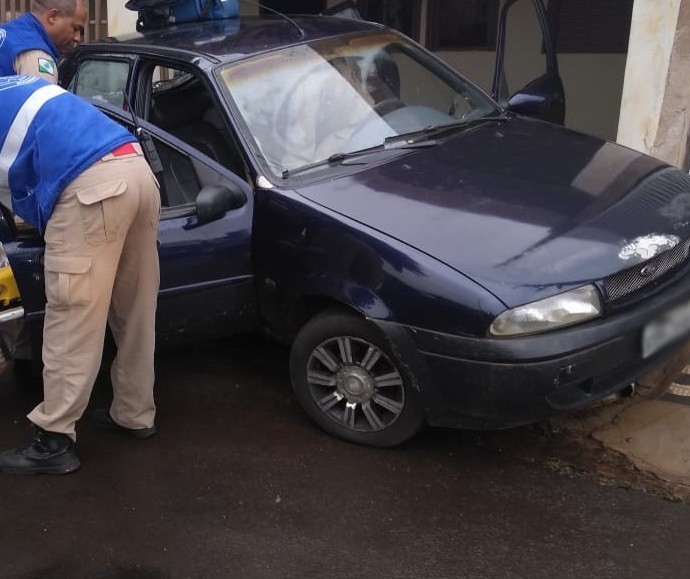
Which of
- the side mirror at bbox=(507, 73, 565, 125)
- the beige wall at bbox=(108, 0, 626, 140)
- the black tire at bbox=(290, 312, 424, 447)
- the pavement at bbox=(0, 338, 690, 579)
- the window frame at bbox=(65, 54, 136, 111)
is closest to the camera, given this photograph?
the pavement at bbox=(0, 338, 690, 579)

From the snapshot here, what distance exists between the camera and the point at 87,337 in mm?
3268

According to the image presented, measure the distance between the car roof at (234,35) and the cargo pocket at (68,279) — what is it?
134 centimetres

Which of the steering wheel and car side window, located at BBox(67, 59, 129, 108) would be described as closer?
the steering wheel

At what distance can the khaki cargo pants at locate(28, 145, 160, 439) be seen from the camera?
3125mm

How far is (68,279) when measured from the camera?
10.4ft

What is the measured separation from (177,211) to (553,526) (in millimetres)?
2087

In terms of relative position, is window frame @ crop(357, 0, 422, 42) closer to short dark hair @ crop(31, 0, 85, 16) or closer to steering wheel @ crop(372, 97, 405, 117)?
steering wheel @ crop(372, 97, 405, 117)

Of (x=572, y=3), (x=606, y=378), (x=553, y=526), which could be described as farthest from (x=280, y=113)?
(x=572, y=3)

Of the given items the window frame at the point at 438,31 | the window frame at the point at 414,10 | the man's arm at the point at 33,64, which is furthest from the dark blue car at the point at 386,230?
the window frame at the point at 414,10

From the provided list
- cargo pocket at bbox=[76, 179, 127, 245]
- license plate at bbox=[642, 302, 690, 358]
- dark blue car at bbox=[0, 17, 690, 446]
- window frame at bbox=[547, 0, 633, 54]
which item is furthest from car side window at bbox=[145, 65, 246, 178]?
window frame at bbox=[547, 0, 633, 54]

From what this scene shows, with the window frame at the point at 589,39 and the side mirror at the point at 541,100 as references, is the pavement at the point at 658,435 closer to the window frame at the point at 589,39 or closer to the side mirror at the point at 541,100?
the side mirror at the point at 541,100

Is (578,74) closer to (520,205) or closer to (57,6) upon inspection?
(520,205)

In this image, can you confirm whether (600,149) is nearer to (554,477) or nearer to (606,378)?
(606,378)

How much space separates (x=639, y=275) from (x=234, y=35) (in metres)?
2.43
